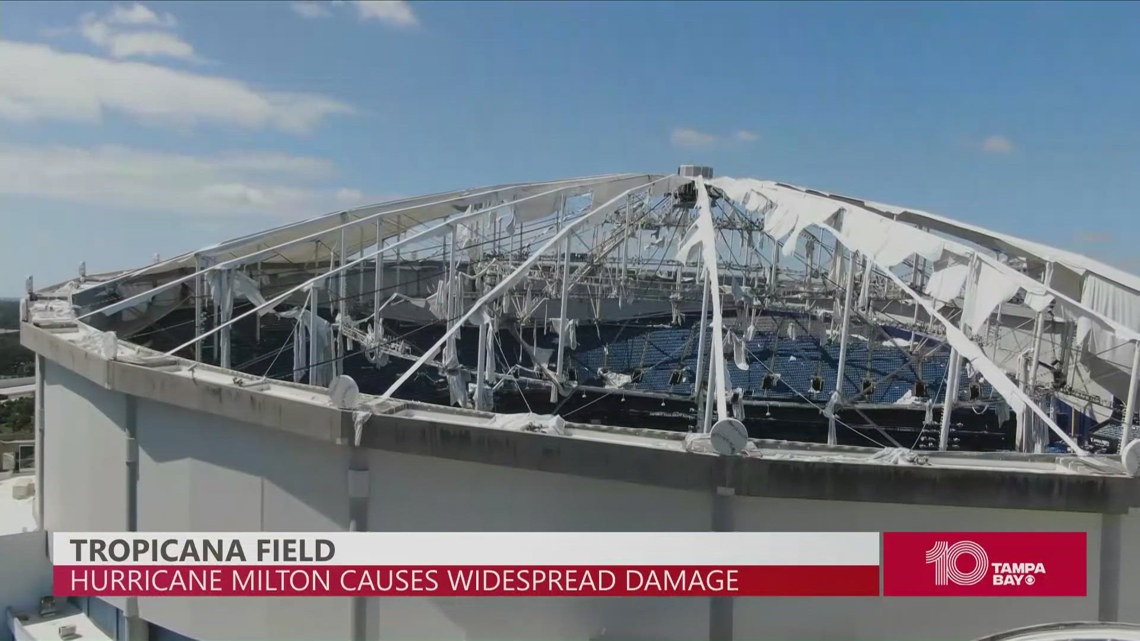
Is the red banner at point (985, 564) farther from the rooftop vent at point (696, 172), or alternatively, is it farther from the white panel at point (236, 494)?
the rooftop vent at point (696, 172)

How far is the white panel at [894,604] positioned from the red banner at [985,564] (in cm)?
10

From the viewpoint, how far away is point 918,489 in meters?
8.62

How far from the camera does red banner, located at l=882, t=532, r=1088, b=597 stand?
8859 mm

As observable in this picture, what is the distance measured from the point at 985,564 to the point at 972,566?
16cm

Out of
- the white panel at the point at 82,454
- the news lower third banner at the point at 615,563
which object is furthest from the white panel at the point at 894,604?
the white panel at the point at 82,454

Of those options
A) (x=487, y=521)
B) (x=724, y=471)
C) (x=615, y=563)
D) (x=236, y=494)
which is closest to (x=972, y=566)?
(x=724, y=471)

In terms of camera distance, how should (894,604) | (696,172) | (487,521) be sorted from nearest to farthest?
(894,604) → (487,521) → (696,172)

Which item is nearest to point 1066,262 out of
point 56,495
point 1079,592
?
point 1079,592

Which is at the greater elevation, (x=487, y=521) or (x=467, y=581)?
(x=487, y=521)

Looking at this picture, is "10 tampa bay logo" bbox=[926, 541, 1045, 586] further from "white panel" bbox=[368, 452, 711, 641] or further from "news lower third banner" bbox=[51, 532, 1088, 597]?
"white panel" bbox=[368, 452, 711, 641]

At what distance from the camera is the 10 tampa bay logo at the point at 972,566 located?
889 centimetres

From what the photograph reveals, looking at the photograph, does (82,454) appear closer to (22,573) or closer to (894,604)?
(22,573)

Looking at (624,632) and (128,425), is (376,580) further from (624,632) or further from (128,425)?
(128,425)

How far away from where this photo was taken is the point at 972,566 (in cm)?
891
